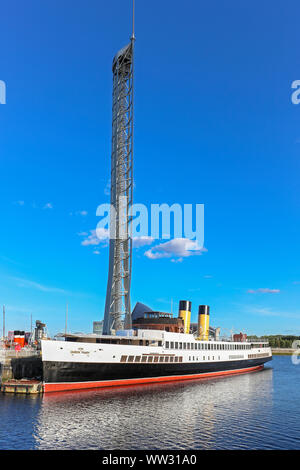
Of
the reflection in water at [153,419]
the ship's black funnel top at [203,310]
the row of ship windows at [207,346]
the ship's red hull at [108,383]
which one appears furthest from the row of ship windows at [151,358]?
the ship's black funnel top at [203,310]

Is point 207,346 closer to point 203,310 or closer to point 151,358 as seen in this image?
point 203,310

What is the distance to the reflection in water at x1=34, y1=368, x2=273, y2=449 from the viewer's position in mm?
25938

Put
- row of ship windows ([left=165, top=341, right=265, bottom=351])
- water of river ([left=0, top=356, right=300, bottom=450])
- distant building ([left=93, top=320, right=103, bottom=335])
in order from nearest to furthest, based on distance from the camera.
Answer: water of river ([left=0, top=356, right=300, bottom=450]) < row of ship windows ([left=165, top=341, right=265, bottom=351]) < distant building ([left=93, top=320, right=103, bottom=335])

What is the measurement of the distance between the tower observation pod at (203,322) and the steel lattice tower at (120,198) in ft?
48.5

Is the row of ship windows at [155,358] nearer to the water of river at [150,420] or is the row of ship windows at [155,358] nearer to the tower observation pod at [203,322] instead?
the water of river at [150,420]

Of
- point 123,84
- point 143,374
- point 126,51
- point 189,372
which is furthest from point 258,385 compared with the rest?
point 126,51

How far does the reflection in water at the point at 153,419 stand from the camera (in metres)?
25.9

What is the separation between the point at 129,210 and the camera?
232 ft

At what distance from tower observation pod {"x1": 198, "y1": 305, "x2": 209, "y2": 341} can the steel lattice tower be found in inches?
582

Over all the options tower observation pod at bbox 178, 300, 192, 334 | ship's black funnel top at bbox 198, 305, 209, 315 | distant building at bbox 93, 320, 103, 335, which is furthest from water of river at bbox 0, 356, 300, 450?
distant building at bbox 93, 320, 103, 335

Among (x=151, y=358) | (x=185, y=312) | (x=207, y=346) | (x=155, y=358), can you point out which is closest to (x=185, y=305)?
(x=185, y=312)

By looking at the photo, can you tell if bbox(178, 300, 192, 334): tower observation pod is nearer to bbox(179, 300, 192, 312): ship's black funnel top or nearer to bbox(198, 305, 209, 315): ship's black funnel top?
bbox(179, 300, 192, 312): ship's black funnel top

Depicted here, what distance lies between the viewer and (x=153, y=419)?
32062 mm

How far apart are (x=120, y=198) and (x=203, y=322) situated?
2883 cm
